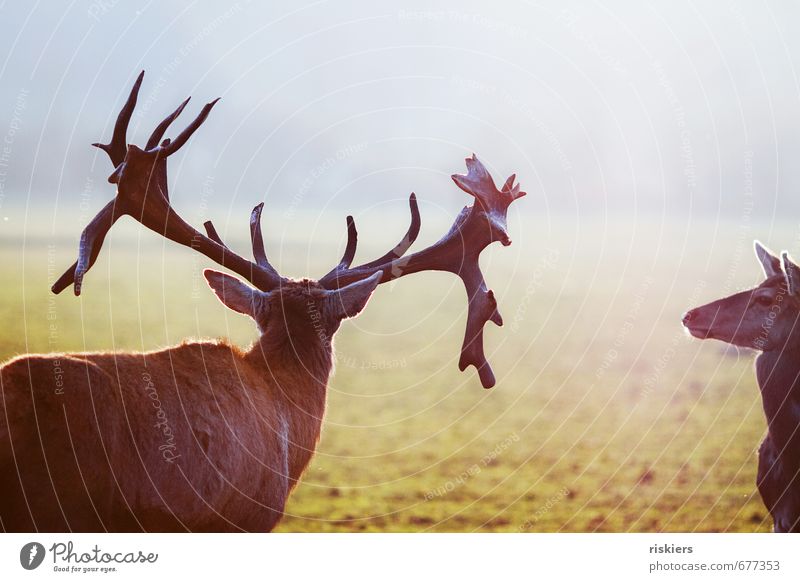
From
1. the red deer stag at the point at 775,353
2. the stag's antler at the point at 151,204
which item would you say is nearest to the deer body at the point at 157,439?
the stag's antler at the point at 151,204

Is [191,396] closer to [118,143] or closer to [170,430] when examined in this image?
[170,430]

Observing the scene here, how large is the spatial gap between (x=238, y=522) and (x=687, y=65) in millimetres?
5381

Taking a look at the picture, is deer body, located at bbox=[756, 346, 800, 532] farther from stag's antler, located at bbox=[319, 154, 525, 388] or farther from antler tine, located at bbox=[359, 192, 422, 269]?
antler tine, located at bbox=[359, 192, 422, 269]

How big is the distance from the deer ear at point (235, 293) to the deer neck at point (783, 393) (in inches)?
98.1

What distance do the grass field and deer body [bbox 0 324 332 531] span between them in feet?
3.05

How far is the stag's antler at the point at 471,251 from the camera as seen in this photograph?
4715 mm

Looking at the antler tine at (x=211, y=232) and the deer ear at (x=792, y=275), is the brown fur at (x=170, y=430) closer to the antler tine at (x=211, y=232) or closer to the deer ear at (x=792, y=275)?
the antler tine at (x=211, y=232)

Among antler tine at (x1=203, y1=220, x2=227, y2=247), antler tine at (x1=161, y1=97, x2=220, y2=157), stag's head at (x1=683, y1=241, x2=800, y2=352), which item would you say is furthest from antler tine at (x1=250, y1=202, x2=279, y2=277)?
stag's head at (x1=683, y1=241, x2=800, y2=352)

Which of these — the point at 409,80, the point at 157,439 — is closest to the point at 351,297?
the point at 157,439

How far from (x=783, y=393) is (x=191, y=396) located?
2.82m

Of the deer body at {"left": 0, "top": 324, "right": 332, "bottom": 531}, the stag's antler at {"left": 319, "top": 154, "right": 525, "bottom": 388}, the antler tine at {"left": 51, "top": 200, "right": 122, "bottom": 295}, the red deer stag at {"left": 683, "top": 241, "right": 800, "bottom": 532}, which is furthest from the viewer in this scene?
the stag's antler at {"left": 319, "top": 154, "right": 525, "bottom": 388}

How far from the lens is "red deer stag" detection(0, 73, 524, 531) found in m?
3.28
